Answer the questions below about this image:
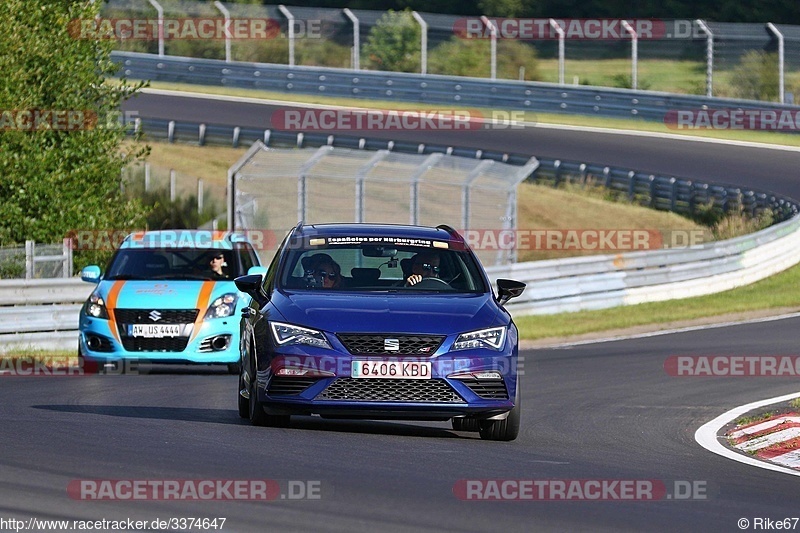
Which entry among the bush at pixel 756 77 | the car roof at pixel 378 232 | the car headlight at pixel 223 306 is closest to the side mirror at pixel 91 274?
the car headlight at pixel 223 306

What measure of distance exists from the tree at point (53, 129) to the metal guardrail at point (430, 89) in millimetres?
19077

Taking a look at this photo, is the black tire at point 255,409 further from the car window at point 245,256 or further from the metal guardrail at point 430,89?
the metal guardrail at point 430,89

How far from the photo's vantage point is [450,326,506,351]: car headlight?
33.3ft

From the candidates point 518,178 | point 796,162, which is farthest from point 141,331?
point 796,162

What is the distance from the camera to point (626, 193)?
36.4 m

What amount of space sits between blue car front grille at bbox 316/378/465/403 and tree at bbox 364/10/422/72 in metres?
34.5

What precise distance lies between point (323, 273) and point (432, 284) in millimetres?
802

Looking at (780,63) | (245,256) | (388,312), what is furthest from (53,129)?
(780,63)

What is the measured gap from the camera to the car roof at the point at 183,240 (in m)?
17.6

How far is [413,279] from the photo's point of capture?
11.1 metres

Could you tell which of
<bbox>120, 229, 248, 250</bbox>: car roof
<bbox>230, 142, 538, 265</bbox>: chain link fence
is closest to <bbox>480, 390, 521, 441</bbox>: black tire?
<bbox>120, 229, 248, 250</bbox>: car roof

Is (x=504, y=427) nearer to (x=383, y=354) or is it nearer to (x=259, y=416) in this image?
(x=383, y=354)

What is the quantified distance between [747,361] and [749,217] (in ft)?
52.9

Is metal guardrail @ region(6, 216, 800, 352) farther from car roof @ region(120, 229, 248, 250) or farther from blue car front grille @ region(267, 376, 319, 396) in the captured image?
blue car front grille @ region(267, 376, 319, 396)
